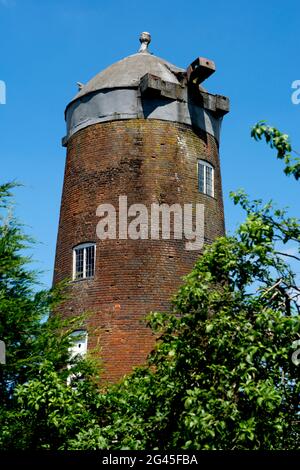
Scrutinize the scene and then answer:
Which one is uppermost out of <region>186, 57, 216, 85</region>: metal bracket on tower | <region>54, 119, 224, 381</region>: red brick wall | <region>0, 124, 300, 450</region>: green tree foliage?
<region>186, 57, 216, 85</region>: metal bracket on tower

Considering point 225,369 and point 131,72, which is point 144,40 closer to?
point 131,72

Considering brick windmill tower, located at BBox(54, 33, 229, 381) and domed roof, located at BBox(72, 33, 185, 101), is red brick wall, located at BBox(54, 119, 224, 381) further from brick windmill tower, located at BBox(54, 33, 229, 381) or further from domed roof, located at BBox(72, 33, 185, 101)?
domed roof, located at BBox(72, 33, 185, 101)

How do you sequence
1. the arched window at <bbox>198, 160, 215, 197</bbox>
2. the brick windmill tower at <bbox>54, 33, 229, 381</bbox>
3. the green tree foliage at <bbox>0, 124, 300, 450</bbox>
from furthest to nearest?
the arched window at <bbox>198, 160, 215, 197</bbox>
the brick windmill tower at <bbox>54, 33, 229, 381</bbox>
the green tree foliage at <bbox>0, 124, 300, 450</bbox>

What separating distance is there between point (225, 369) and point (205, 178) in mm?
16088

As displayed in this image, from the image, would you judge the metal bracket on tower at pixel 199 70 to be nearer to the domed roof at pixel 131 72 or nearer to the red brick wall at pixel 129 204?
the domed roof at pixel 131 72

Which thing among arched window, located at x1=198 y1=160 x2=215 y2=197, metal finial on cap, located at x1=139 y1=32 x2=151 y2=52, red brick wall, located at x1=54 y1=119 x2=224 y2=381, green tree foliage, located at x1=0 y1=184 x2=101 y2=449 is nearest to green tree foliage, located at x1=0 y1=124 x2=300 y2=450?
green tree foliage, located at x1=0 y1=184 x2=101 y2=449

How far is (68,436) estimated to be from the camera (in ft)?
59.9

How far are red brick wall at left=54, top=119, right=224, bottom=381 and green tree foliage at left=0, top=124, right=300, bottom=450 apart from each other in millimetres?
8930

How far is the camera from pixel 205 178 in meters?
29.8

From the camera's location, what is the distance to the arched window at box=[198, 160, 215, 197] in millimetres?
29531
